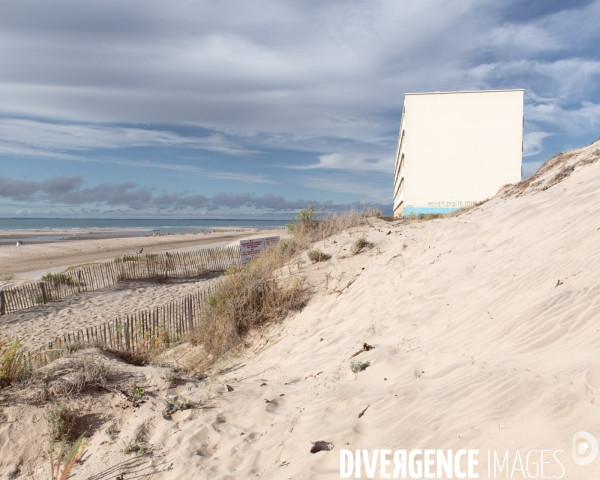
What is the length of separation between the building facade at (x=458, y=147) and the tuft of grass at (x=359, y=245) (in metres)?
18.9

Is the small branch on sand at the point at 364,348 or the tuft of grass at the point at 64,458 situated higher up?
the small branch on sand at the point at 364,348

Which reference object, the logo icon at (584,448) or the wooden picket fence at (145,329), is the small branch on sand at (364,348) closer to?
the logo icon at (584,448)

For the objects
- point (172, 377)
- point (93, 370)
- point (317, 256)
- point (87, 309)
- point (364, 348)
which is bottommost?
point (87, 309)

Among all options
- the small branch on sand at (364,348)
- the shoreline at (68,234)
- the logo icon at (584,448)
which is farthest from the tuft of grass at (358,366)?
the shoreline at (68,234)

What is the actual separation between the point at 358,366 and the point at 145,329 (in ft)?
17.9

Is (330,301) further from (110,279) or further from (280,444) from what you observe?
(110,279)

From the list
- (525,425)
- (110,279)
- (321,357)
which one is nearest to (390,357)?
(321,357)

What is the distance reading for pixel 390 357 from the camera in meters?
4.54

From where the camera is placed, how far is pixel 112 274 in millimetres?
14953

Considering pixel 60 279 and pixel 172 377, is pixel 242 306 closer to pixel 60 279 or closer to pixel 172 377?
pixel 172 377

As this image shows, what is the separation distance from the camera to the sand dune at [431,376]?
9.53 ft

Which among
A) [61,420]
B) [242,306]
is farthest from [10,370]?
[242,306]

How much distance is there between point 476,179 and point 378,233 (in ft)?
66.7

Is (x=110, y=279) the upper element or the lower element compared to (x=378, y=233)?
lower
